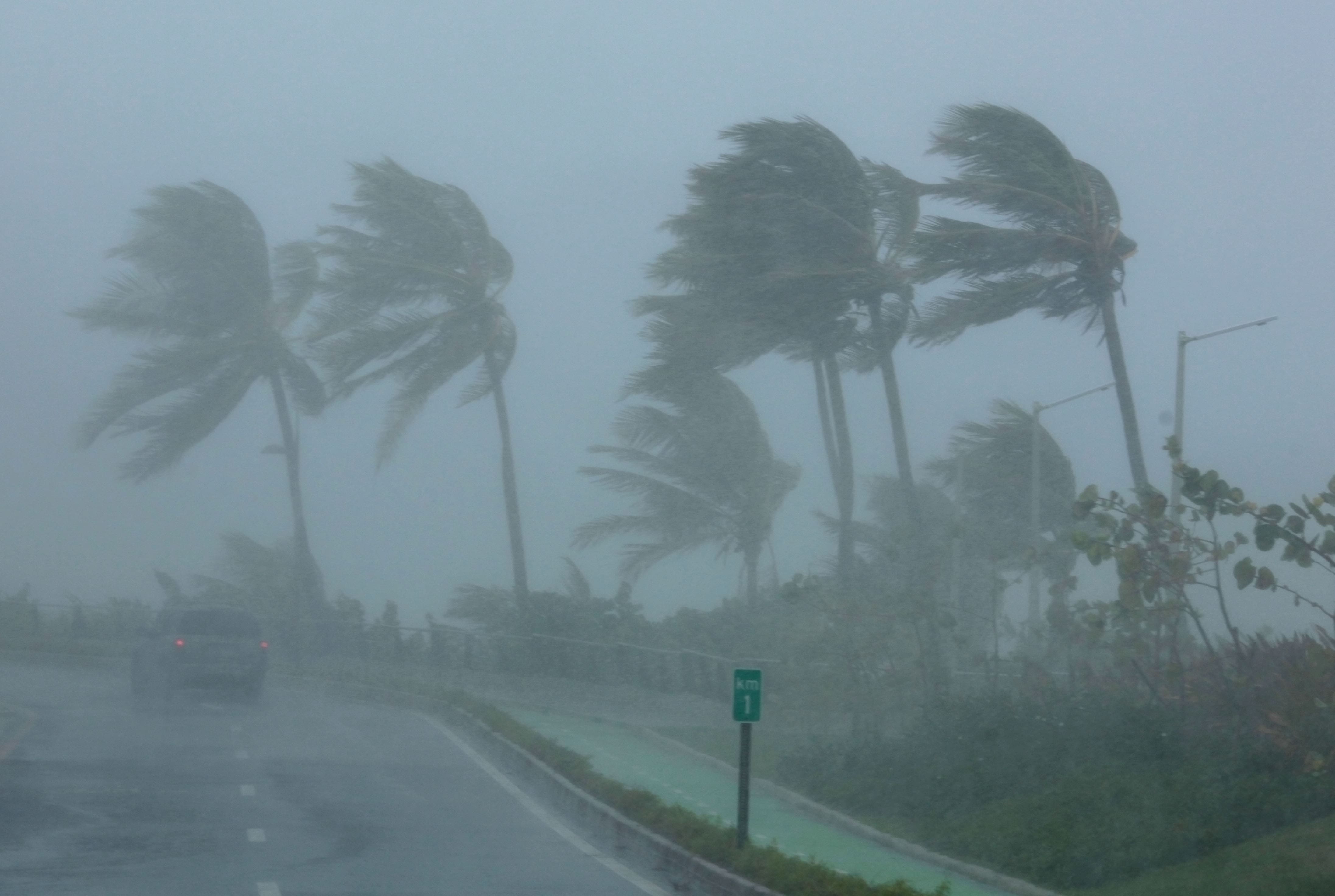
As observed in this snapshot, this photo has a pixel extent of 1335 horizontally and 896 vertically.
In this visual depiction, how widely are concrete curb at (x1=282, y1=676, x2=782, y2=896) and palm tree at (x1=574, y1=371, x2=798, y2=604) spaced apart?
36.6ft

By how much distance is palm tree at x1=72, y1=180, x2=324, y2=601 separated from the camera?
35812 millimetres

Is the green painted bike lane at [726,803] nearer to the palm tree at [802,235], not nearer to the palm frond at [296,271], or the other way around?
the palm tree at [802,235]

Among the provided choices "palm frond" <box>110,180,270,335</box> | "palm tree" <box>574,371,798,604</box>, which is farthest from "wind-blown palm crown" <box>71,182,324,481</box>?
"palm tree" <box>574,371,798,604</box>

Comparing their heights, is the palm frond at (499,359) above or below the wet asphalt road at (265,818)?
above

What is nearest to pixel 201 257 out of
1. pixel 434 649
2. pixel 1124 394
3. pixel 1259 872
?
pixel 434 649

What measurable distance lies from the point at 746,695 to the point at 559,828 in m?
3.21

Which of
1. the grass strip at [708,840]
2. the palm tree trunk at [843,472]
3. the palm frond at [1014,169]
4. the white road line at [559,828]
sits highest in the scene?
the palm frond at [1014,169]

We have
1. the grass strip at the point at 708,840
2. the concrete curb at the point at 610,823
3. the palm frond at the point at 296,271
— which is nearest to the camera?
the grass strip at the point at 708,840

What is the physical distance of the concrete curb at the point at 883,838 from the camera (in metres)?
11.3

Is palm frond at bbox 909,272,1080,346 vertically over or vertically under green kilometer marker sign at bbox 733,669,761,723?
over

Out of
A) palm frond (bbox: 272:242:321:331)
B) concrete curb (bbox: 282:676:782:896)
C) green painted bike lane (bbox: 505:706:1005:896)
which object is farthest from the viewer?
palm frond (bbox: 272:242:321:331)

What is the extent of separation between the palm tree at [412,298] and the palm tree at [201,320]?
384cm

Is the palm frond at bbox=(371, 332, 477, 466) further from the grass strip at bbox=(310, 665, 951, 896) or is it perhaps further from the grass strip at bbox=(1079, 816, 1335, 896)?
the grass strip at bbox=(1079, 816, 1335, 896)

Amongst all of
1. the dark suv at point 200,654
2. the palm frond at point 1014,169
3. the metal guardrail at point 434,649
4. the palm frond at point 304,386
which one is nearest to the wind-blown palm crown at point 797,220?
the palm frond at point 1014,169
